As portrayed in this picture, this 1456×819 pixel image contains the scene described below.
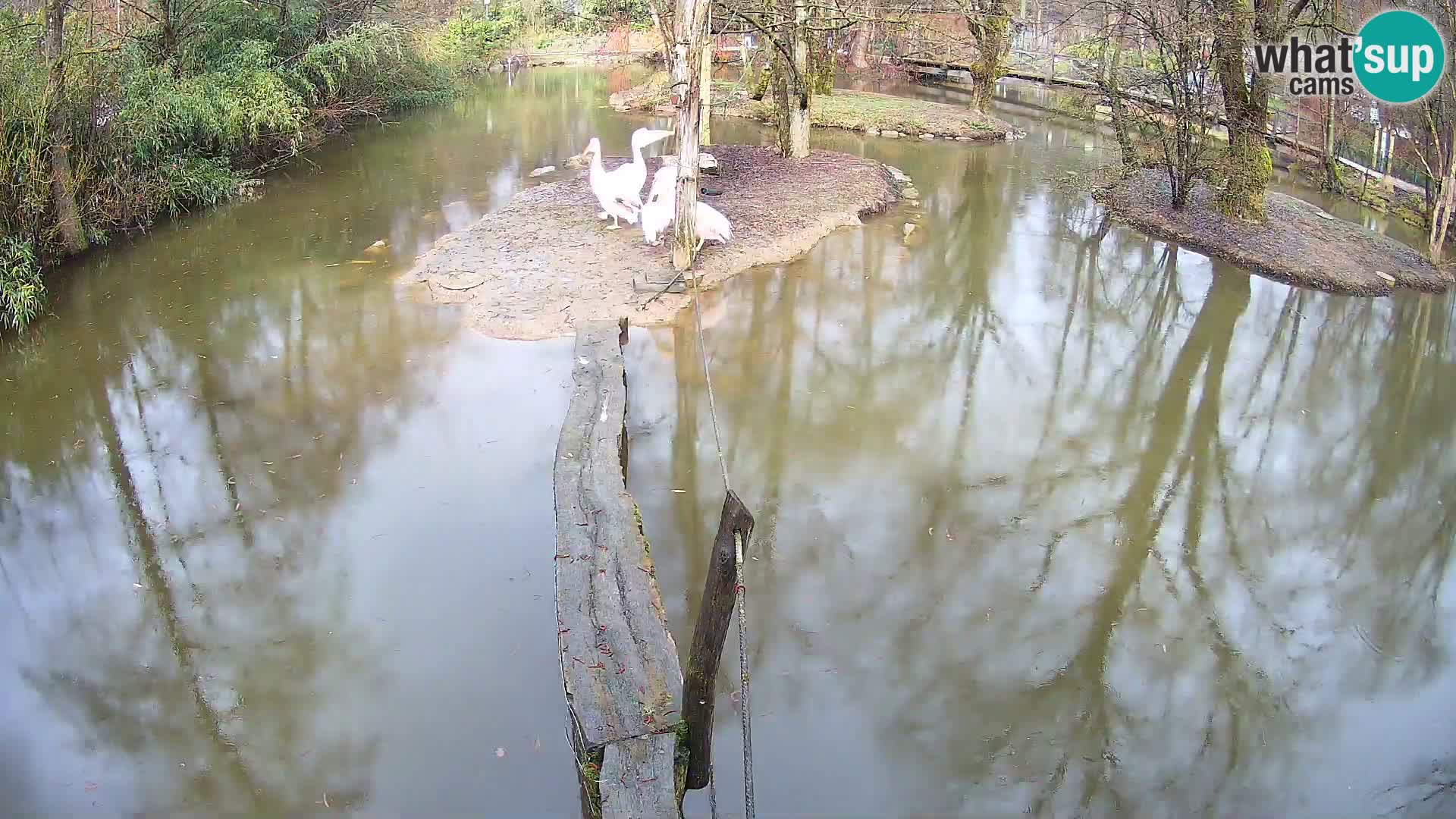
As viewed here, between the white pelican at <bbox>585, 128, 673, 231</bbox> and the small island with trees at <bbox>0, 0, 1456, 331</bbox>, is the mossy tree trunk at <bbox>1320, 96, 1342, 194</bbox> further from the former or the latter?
the white pelican at <bbox>585, 128, 673, 231</bbox>

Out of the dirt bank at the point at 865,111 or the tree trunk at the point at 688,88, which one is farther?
the dirt bank at the point at 865,111

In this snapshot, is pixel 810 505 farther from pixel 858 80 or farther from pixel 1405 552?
pixel 858 80

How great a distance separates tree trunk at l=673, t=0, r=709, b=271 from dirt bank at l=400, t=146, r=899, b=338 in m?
0.82

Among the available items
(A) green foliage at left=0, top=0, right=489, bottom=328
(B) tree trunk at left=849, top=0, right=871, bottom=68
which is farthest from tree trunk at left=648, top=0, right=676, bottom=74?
(B) tree trunk at left=849, top=0, right=871, bottom=68

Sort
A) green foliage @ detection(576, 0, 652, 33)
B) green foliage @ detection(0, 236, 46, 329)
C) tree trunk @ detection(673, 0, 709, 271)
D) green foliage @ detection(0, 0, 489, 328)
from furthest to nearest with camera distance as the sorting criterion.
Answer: green foliage @ detection(576, 0, 652, 33) → green foliage @ detection(0, 0, 489, 328) → tree trunk @ detection(673, 0, 709, 271) → green foliage @ detection(0, 236, 46, 329)

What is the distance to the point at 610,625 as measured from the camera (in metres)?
3.77

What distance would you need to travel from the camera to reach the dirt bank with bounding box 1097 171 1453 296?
31.4 ft

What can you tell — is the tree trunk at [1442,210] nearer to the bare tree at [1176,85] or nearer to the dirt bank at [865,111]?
the bare tree at [1176,85]

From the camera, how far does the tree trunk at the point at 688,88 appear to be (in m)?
8.16

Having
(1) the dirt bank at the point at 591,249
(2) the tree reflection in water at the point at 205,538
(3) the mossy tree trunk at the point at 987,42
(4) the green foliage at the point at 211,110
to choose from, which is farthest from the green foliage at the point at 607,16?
(2) the tree reflection in water at the point at 205,538

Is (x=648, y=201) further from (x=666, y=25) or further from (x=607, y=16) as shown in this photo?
(x=607, y=16)

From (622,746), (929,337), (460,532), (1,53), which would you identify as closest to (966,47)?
(929,337)

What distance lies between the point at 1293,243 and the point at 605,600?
31.0ft

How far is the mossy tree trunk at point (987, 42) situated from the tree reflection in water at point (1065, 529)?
9.60 m
